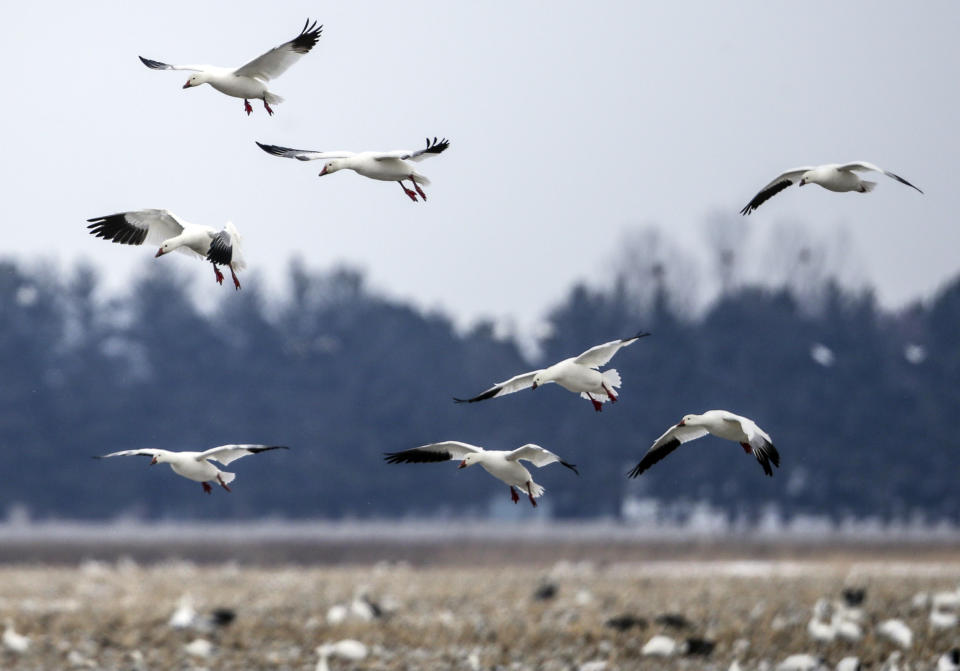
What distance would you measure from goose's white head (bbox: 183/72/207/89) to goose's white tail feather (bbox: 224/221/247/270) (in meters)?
0.91

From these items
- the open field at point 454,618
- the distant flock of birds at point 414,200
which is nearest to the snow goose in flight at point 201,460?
the distant flock of birds at point 414,200

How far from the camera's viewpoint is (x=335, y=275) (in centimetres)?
6450

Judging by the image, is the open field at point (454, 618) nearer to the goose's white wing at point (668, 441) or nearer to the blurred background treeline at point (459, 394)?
the goose's white wing at point (668, 441)

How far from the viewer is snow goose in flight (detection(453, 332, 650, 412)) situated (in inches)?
317

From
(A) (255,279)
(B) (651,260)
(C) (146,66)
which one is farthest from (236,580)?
(A) (255,279)

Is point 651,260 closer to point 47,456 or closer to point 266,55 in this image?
point 47,456

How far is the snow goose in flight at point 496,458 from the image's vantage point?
823 centimetres

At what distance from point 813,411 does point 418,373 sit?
15.3 metres

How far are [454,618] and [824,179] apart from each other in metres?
9.66

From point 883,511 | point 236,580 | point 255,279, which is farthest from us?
point 255,279

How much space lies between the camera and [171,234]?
9242 millimetres

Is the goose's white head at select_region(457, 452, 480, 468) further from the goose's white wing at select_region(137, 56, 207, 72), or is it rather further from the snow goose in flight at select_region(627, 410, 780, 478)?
the goose's white wing at select_region(137, 56, 207, 72)

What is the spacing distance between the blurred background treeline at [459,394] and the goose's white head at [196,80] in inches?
1653

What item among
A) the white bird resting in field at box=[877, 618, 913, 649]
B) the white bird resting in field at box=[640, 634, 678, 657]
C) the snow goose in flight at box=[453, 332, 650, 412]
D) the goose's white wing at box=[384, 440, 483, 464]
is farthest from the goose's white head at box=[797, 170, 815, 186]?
the white bird resting in field at box=[877, 618, 913, 649]
